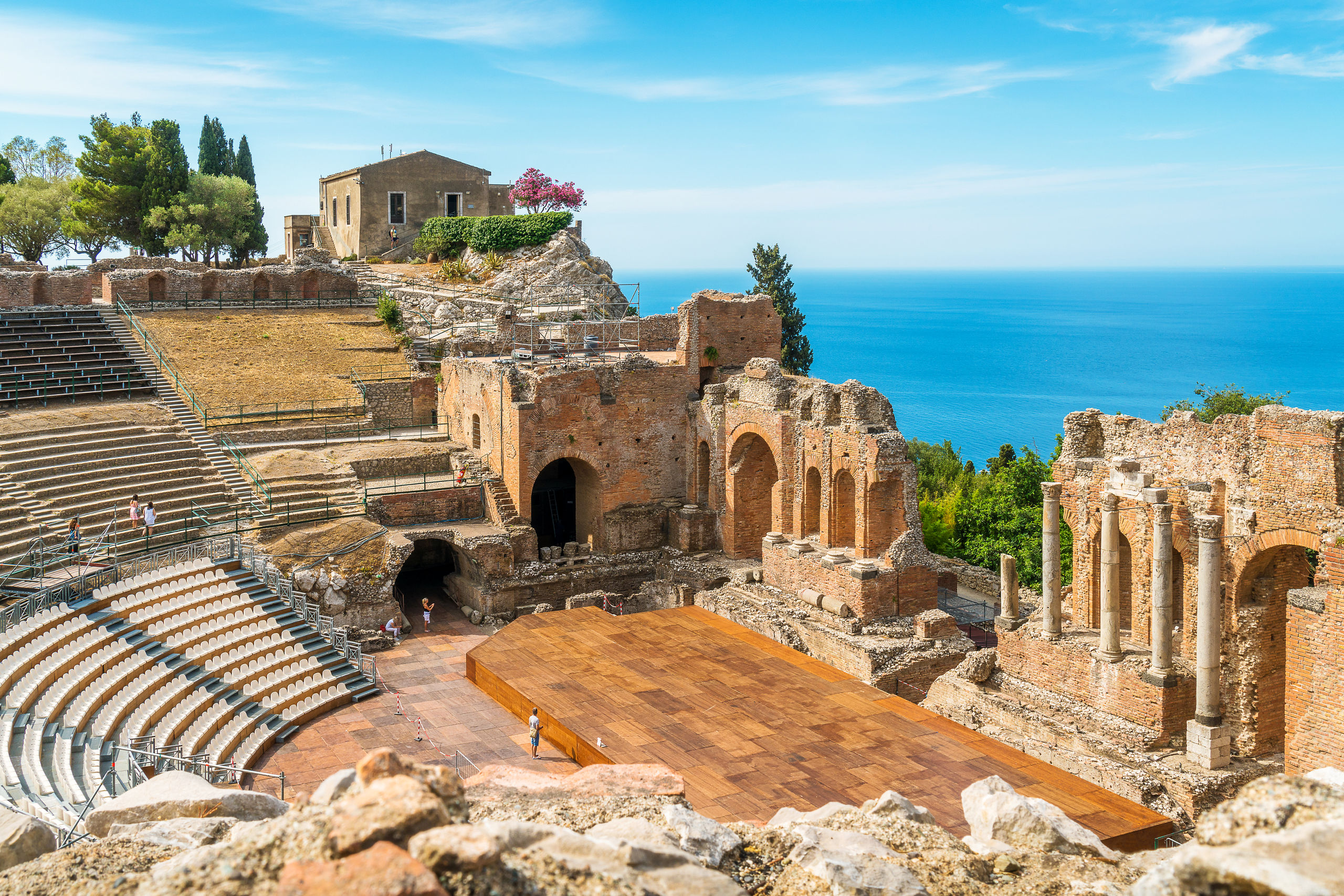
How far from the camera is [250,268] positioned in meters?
43.7

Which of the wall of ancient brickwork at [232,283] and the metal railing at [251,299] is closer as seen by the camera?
the wall of ancient brickwork at [232,283]

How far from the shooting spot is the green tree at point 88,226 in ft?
156

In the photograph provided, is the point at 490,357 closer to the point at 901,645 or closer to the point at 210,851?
the point at 901,645

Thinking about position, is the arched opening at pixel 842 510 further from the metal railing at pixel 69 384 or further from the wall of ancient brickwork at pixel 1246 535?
the metal railing at pixel 69 384

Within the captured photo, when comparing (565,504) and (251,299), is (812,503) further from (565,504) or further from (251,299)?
(251,299)

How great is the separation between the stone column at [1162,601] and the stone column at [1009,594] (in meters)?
3.52

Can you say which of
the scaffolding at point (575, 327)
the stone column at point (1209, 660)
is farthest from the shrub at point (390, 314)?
the stone column at point (1209, 660)

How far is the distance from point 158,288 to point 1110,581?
34.8m

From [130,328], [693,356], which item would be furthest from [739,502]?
[130,328]

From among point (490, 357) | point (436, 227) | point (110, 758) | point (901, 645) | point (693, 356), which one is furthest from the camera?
point (436, 227)

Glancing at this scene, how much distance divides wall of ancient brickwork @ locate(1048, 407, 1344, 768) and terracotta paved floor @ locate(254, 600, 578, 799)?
9.92 metres

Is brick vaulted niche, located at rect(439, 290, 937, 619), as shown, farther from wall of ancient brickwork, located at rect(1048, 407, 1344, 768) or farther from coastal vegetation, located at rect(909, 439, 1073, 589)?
wall of ancient brickwork, located at rect(1048, 407, 1344, 768)

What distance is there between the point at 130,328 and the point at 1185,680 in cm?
3296

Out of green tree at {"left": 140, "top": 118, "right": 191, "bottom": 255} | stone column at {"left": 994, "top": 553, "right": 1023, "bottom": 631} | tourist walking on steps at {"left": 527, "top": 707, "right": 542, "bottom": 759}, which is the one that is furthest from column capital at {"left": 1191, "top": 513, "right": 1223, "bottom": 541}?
green tree at {"left": 140, "top": 118, "right": 191, "bottom": 255}
